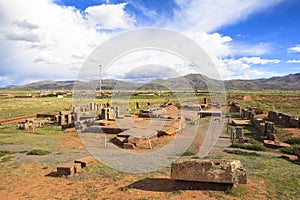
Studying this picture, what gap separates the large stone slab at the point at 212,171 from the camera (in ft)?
22.7

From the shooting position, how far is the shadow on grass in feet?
23.4

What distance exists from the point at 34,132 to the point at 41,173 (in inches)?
462

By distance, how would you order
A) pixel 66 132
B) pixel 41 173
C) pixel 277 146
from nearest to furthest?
pixel 41 173, pixel 277 146, pixel 66 132

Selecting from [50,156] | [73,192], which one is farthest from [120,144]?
[73,192]

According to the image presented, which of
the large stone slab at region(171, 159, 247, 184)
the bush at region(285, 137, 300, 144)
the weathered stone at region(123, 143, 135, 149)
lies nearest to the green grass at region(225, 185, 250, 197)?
the large stone slab at region(171, 159, 247, 184)

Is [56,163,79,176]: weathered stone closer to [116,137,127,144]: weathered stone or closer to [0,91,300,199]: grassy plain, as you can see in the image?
[0,91,300,199]: grassy plain

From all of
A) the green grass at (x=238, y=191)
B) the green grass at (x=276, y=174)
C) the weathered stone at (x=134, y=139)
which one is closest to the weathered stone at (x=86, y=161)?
the weathered stone at (x=134, y=139)

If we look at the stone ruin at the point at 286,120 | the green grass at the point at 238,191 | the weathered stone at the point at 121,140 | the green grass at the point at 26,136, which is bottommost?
the green grass at the point at 26,136

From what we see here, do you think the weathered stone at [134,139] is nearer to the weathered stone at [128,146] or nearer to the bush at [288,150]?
the weathered stone at [128,146]

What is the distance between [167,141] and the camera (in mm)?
15945

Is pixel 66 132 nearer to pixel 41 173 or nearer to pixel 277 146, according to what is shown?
pixel 41 173

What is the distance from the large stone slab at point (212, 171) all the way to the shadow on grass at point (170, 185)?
0.21m

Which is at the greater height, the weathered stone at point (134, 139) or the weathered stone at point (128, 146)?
the weathered stone at point (134, 139)

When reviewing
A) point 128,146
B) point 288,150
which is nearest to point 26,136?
point 128,146
